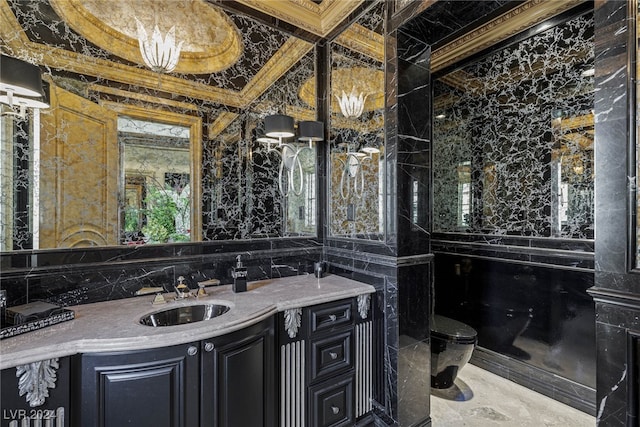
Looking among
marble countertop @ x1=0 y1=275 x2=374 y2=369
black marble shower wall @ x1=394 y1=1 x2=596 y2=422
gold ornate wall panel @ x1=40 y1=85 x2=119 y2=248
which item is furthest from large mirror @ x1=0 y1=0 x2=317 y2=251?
black marble shower wall @ x1=394 y1=1 x2=596 y2=422

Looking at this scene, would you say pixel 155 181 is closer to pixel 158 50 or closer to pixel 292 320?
pixel 158 50

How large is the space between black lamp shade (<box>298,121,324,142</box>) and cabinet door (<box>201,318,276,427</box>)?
1.40 meters

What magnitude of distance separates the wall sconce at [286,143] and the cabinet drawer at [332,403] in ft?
4.51

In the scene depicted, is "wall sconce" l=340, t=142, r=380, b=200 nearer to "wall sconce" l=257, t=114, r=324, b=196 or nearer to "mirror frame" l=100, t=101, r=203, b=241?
"wall sconce" l=257, t=114, r=324, b=196

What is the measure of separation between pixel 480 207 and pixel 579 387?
1573 millimetres

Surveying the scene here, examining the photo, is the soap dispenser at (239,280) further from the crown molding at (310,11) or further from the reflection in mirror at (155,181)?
the crown molding at (310,11)

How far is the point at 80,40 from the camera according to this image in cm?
165

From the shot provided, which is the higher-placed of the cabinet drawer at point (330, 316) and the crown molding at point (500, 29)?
the crown molding at point (500, 29)

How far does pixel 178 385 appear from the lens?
51.2 inches

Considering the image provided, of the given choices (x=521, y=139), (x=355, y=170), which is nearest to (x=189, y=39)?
(x=355, y=170)

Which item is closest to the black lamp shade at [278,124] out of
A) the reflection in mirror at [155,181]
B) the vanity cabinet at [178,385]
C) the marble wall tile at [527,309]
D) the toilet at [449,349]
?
the reflection in mirror at [155,181]

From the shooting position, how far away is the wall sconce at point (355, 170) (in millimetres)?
2191

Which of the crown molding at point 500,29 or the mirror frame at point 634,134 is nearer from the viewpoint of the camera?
the mirror frame at point 634,134

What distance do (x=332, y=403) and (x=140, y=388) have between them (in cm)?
114
